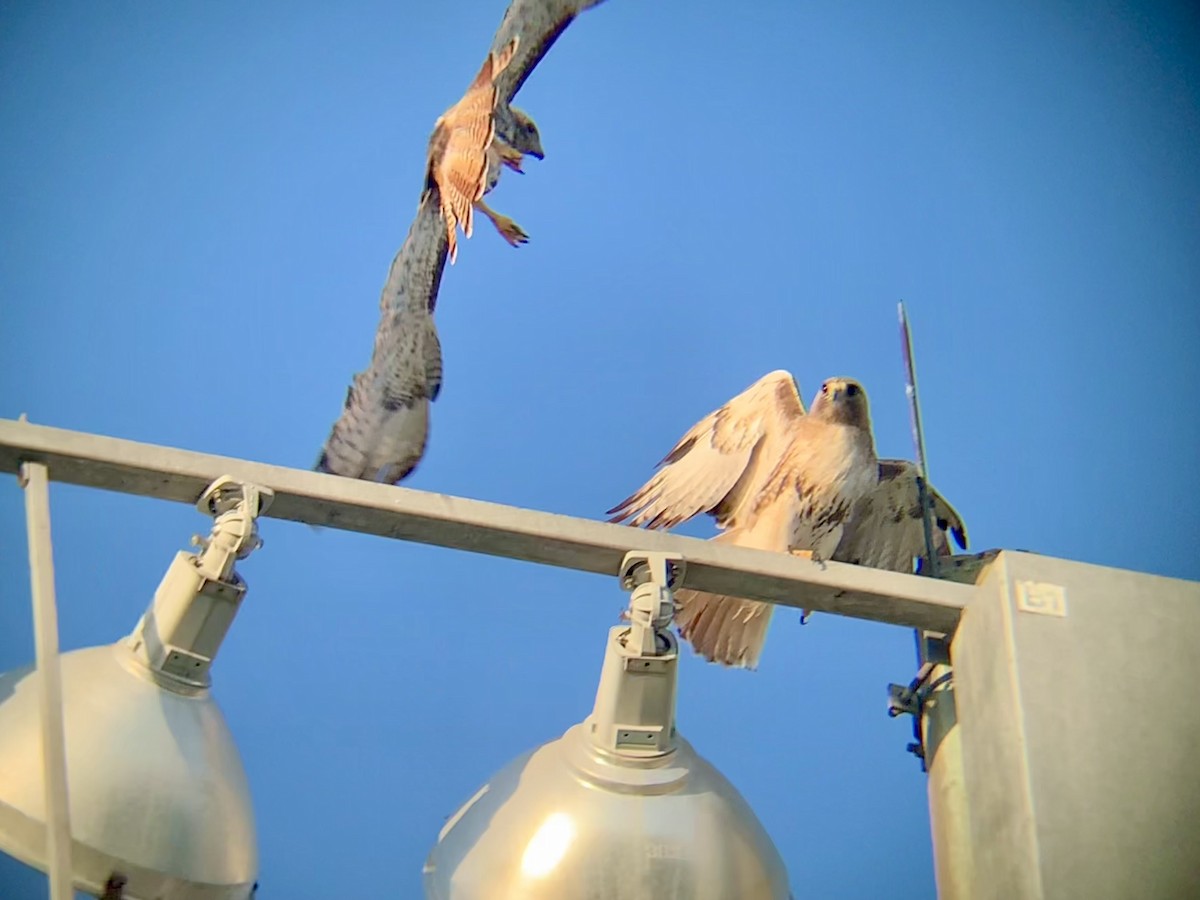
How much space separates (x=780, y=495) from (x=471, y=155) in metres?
0.85

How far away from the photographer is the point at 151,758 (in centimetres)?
83

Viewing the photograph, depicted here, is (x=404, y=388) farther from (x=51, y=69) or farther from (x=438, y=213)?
(x=51, y=69)

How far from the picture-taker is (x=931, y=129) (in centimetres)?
250

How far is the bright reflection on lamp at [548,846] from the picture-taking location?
84 cm

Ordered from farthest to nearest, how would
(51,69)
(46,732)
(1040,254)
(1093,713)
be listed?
1. (1040,254)
2. (51,69)
3. (1093,713)
4. (46,732)

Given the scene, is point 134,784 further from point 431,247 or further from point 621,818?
point 431,247

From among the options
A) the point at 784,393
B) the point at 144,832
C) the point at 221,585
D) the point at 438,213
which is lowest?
the point at 144,832

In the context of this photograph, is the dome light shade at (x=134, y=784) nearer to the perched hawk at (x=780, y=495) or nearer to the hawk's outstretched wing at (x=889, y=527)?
the perched hawk at (x=780, y=495)

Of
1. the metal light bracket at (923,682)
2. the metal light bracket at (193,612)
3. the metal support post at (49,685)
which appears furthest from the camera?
the metal light bracket at (923,682)

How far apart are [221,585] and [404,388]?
136cm

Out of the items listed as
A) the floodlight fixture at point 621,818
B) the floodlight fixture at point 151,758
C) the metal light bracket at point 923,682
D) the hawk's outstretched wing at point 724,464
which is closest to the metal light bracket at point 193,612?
the floodlight fixture at point 151,758

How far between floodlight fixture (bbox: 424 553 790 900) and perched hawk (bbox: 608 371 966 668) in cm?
79

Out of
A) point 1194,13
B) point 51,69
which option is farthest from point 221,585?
point 1194,13

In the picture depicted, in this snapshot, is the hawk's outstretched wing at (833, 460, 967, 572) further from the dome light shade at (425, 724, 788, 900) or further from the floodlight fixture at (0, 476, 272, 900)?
the floodlight fixture at (0, 476, 272, 900)
